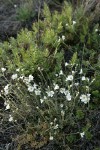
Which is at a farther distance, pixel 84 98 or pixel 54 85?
pixel 54 85

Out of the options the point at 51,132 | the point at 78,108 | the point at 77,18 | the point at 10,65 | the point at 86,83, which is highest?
the point at 77,18

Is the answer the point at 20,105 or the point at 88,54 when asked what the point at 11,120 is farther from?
the point at 88,54

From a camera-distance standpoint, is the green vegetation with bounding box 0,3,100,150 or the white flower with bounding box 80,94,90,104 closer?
the white flower with bounding box 80,94,90,104

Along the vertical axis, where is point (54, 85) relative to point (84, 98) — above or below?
above

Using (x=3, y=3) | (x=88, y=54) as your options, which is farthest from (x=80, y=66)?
(x=3, y=3)

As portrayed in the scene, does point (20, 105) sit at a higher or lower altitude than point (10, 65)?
lower

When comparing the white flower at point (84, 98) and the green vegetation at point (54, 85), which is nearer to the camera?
the white flower at point (84, 98)

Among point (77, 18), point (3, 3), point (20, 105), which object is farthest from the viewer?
point (3, 3)

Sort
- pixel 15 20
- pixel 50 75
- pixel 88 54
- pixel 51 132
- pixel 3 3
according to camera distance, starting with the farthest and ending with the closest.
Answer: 1. pixel 3 3
2. pixel 15 20
3. pixel 88 54
4. pixel 50 75
5. pixel 51 132
